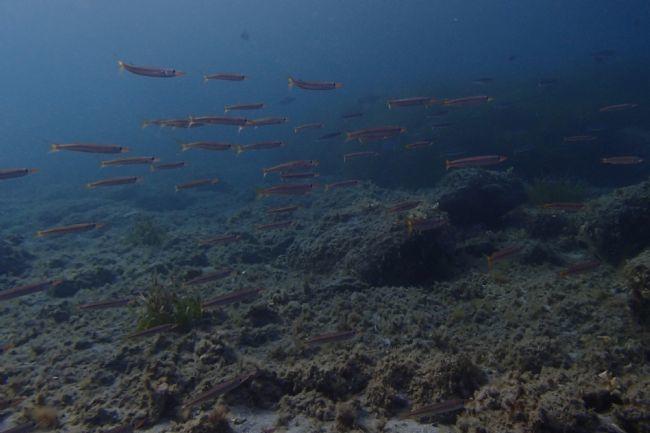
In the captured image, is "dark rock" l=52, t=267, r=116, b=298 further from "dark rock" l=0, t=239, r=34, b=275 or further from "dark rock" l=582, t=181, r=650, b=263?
"dark rock" l=582, t=181, r=650, b=263

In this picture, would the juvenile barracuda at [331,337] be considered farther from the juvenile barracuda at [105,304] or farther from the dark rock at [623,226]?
the dark rock at [623,226]

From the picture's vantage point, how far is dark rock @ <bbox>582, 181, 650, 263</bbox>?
8.55 meters

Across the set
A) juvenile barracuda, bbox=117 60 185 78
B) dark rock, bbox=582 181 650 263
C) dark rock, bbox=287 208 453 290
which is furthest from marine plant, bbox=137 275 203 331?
dark rock, bbox=582 181 650 263

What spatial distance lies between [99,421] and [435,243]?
7.16 metres

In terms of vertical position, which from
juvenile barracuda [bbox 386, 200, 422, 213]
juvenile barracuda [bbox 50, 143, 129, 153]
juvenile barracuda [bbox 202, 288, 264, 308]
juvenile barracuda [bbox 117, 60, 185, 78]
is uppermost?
juvenile barracuda [bbox 117, 60, 185, 78]

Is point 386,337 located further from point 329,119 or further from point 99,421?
point 329,119

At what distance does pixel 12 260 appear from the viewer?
12336 millimetres

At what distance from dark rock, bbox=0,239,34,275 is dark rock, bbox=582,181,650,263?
1588 centimetres

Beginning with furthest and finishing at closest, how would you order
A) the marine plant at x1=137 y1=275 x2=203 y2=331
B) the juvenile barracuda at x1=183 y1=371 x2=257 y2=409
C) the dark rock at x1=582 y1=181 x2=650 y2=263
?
the dark rock at x1=582 y1=181 x2=650 y2=263, the marine plant at x1=137 y1=275 x2=203 y2=331, the juvenile barracuda at x1=183 y1=371 x2=257 y2=409

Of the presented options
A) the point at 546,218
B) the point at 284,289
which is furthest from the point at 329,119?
the point at 284,289

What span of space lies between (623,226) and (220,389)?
8962mm

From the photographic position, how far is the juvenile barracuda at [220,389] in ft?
15.4

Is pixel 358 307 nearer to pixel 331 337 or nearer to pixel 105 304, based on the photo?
pixel 331 337

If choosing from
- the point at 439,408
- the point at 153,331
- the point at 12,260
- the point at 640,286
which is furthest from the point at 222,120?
the point at 640,286
